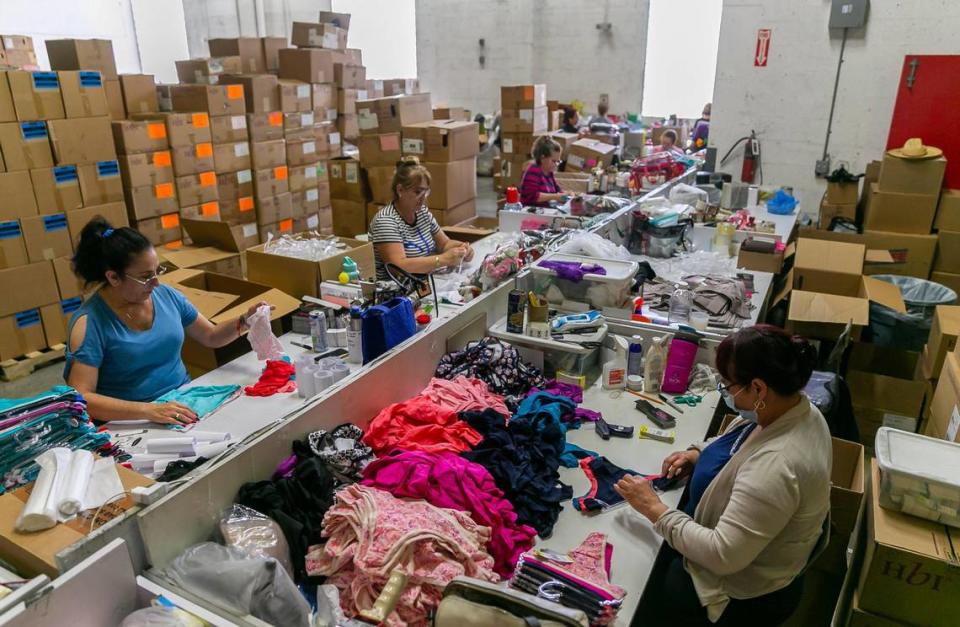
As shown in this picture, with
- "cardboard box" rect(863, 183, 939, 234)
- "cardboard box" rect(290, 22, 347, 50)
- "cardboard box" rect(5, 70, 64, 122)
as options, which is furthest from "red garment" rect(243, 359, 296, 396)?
"cardboard box" rect(290, 22, 347, 50)

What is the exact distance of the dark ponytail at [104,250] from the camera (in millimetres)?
2244

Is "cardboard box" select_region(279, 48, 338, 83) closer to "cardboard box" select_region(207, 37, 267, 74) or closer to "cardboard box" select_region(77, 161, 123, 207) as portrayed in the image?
"cardboard box" select_region(207, 37, 267, 74)

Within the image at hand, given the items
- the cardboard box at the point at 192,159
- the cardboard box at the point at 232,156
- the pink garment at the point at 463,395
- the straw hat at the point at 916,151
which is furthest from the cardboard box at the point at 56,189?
the straw hat at the point at 916,151

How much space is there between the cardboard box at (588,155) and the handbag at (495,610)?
541cm

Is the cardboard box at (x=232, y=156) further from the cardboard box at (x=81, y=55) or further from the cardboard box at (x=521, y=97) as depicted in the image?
the cardboard box at (x=521, y=97)

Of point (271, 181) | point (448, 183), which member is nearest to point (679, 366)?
point (448, 183)

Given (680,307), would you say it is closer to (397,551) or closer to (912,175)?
(397,551)

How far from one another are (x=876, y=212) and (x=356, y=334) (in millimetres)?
4547

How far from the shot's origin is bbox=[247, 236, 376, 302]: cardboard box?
3.09 meters

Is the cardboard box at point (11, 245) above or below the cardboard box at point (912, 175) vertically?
below

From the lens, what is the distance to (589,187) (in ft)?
18.1

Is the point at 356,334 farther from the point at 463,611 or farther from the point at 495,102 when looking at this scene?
the point at 495,102

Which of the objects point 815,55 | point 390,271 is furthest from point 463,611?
point 815,55

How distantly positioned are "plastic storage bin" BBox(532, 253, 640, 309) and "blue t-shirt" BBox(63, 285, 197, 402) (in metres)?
1.56
